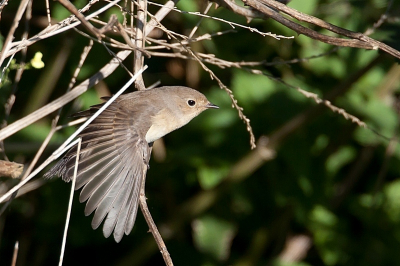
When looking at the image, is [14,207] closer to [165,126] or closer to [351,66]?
[165,126]

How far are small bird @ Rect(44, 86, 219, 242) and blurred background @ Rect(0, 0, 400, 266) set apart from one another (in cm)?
75

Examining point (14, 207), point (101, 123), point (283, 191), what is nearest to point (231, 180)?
point (283, 191)

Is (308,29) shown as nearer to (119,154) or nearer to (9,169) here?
(119,154)

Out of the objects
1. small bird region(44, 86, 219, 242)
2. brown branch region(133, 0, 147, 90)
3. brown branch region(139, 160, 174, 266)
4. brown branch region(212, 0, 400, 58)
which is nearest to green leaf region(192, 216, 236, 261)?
small bird region(44, 86, 219, 242)

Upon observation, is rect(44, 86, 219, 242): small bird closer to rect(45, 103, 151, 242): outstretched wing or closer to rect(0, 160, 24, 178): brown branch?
rect(45, 103, 151, 242): outstretched wing

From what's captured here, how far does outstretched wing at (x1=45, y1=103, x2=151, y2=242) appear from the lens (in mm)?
2434

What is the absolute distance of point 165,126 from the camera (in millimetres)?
3213

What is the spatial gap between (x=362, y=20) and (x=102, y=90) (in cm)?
191

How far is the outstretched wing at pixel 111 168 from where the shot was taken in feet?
7.98

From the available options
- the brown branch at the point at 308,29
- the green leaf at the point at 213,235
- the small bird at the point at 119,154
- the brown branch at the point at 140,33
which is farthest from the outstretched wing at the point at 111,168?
the green leaf at the point at 213,235

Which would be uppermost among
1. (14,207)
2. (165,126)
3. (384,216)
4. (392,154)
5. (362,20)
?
(362,20)

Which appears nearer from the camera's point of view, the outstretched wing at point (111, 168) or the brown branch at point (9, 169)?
the brown branch at point (9, 169)

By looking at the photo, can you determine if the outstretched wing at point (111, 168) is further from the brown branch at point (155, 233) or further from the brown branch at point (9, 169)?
the brown branch at point (9, 169)

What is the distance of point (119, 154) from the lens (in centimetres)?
274
